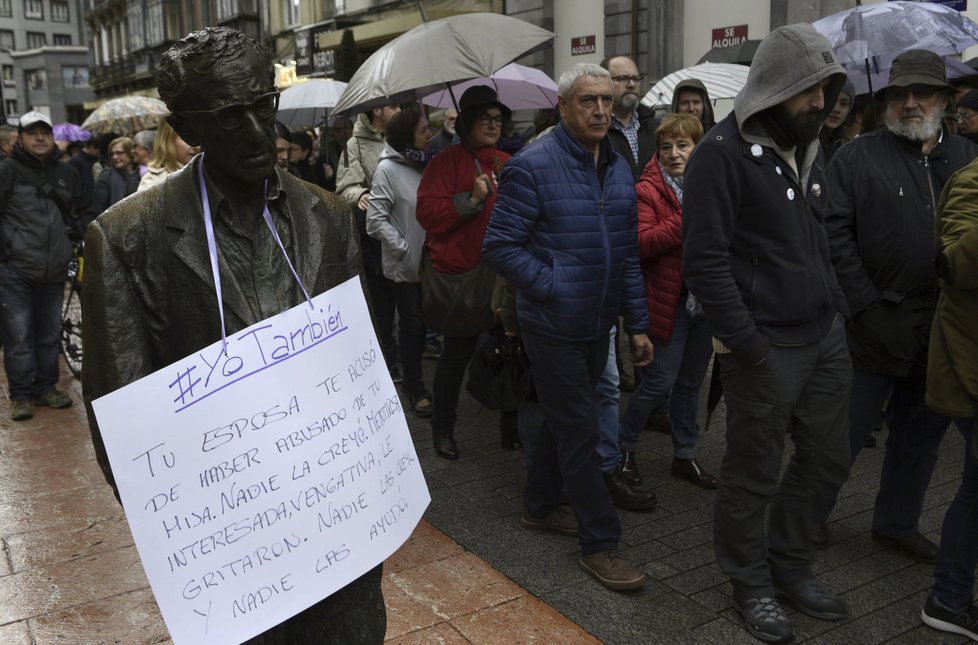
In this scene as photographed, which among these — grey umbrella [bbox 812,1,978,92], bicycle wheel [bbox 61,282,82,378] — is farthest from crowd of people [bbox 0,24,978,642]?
bicycle wheel [bbox 61,282,82,378]

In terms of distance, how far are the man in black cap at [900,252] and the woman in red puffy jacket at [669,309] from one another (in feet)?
2.99

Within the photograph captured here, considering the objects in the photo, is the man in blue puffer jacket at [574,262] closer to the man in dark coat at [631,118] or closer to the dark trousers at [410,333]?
the man in dark coat at [631,118]

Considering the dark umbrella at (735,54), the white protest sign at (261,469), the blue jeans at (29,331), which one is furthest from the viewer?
the dark umbrella at (735,54)

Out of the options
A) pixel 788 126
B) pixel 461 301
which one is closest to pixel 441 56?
pixel 461 301

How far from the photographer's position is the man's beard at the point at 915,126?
3.79 m

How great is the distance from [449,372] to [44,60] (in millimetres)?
84415

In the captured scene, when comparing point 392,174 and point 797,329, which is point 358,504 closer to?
point 797,329

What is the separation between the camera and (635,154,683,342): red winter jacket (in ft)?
15.4

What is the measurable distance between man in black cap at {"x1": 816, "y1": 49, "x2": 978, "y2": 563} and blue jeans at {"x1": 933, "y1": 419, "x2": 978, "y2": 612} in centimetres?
56

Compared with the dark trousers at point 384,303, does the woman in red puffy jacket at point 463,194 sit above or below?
above

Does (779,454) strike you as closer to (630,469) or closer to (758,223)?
(758,223)

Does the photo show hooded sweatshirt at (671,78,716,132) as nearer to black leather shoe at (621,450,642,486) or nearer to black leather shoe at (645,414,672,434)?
black leather shoe at (645,414,672,434)

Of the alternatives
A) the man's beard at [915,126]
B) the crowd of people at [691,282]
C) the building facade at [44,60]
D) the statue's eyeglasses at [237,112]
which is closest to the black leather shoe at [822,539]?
A: the crowd of people at [691,282]

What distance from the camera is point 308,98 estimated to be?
1107cm
